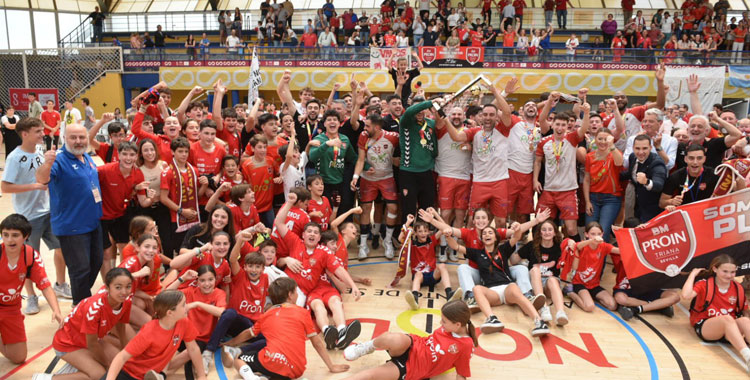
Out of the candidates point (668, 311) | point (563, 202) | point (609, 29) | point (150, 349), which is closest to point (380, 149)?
point (563, 202)

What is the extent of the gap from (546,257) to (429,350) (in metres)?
2.49

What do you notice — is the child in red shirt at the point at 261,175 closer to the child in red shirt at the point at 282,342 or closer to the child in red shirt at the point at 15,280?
the child in red shirt at the point at 282,342

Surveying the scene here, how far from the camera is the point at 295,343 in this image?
4.27m

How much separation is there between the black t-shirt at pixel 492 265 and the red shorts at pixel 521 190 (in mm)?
1167

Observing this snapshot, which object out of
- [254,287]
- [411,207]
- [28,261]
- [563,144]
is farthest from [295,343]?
[563,144]

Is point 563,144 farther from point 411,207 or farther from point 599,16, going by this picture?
point 599,16

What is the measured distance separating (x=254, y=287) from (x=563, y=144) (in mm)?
4267

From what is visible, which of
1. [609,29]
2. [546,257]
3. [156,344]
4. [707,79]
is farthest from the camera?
[609,29]

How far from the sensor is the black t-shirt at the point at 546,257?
6062mm

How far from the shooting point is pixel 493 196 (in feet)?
22.4

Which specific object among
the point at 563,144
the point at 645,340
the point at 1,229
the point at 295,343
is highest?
the point at 563,144

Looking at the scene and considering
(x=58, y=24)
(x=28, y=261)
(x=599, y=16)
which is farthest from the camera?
(x=58, y=24)

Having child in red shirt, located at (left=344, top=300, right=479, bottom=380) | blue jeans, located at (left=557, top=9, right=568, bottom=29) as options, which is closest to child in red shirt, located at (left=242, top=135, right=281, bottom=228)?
child in red shirt, located at (left=344, top=300, right=479, bottom=380)

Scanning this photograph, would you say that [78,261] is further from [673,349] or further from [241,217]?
[673,349]
